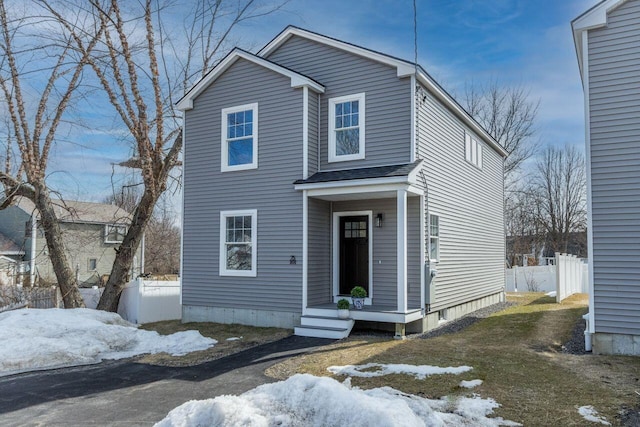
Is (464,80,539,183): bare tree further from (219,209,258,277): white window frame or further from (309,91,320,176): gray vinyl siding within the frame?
(219,209,258,277): white window frame

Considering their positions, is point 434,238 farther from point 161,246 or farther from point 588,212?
point 161,246

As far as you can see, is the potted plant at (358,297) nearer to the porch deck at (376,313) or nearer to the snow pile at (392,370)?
the porch deck at (376,313)

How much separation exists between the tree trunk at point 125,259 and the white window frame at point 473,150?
9757 millimetres

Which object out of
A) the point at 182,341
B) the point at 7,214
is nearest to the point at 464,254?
the point at 182,341

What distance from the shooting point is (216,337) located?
10648mm

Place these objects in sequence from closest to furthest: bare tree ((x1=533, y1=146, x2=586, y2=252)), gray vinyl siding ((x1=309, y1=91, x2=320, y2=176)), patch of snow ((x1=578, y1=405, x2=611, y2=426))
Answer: patch of snow ((x1=578, y1=405, x2=611, y2=426)) → gray vinyl siding ((x1=309, y1=91, x2=320, y2=176)) → bare tree ((x1=533, y1=146, x2=586, y2=252))

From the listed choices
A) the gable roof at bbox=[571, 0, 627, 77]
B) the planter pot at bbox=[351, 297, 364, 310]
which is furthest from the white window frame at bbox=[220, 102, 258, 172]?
the gable roof at bbox=[571, 0, 627, 77]

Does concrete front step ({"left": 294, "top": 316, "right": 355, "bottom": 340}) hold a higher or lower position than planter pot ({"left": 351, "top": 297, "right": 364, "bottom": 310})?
lower

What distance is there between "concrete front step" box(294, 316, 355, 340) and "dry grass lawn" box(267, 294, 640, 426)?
0.33 meters

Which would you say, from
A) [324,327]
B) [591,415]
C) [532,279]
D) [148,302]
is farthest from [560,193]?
[591,415]

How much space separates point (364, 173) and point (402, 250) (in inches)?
75.6

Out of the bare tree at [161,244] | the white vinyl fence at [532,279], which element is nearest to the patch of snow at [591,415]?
the white vinyl fence at [532,279]

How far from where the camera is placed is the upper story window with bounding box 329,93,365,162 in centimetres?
1135

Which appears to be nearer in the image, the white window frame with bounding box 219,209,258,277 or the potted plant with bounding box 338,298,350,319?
the potted plant with bounding box 338,298,350,319
